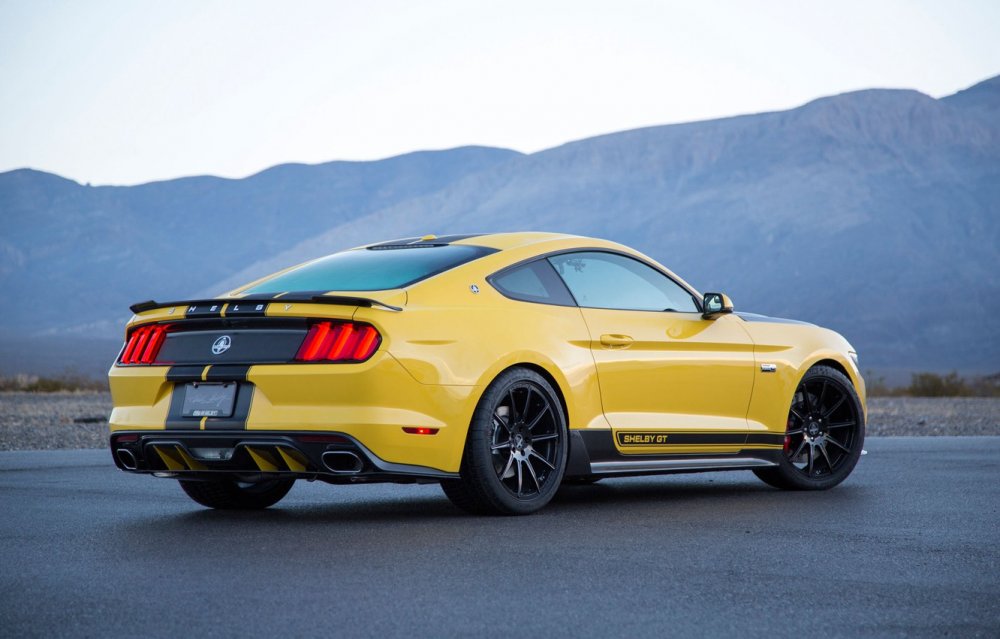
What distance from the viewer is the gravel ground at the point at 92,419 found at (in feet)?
54.0

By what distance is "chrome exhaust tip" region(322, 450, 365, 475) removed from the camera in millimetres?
6789

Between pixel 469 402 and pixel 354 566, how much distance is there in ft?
4.79

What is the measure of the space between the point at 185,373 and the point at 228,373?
280mm

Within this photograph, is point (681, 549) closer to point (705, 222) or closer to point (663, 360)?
point (663, 360)

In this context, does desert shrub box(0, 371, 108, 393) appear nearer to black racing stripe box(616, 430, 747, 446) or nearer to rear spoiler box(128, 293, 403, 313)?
black racing stripe box(616, 430, 747, 446)

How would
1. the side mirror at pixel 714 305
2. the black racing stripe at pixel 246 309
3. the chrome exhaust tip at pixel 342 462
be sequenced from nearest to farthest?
the chrome exhaust tip at pixel 342 462 → the black racing stripe at pixel 246 309 → the side mirror at pixel 714 305

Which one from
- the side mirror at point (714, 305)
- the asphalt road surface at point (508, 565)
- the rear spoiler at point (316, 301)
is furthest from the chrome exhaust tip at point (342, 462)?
the side mirror at point (714, 305)

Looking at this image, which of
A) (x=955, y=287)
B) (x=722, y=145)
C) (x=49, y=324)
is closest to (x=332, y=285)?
(x=955, y=287)

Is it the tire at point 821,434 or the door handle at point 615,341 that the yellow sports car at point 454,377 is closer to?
the door handle at point 615,341

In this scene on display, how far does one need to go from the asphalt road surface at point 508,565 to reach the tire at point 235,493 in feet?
0.50

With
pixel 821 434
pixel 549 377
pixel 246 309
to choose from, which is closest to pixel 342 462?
pixel 246 309

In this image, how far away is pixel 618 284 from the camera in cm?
832

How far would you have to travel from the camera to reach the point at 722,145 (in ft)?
556

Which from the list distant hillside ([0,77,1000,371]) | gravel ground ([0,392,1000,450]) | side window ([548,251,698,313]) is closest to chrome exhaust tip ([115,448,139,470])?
side window ([548,251,698,313])
